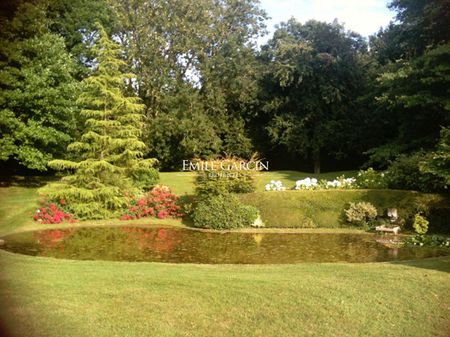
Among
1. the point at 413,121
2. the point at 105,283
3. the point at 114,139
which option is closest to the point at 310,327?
the point at 105,283

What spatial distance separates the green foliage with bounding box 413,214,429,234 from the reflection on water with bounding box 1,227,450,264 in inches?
50.5

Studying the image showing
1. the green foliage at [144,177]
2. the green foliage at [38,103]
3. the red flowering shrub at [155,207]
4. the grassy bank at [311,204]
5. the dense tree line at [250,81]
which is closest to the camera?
the grassy bank at [311,204]

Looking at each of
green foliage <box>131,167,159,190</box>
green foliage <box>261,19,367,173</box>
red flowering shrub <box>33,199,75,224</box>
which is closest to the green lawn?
red flowering shrub <box>33,199,75,224</box>

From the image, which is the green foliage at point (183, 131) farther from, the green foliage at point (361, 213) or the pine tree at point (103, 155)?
the green foliage at point (361, 213)

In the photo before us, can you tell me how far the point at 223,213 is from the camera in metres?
14.4

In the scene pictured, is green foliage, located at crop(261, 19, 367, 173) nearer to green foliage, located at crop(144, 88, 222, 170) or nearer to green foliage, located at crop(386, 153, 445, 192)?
green foliage, located at crop(144, 88, 222, 170)

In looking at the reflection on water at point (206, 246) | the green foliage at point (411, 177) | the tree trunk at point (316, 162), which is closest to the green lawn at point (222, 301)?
the reflection on water at point (206, 246)

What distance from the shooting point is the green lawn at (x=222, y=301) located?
4.52 metres

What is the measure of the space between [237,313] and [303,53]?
2420 cm

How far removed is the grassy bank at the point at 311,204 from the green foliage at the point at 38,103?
358 inches

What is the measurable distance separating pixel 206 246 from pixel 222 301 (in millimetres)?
6019

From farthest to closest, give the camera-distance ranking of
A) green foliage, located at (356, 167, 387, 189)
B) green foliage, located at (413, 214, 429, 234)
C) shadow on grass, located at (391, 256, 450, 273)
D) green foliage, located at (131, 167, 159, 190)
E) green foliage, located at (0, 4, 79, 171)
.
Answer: green foliage, located at (131, 167, 159, 190) → green foliage, located at (0, 4, 79, 171) → green foliage, located at (356, 167, 387, 189) → green foliage, located at (413, 214, 429, 234) → shadow on grass, located at (391, 256, 450, 273)

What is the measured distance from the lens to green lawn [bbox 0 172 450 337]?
178 inches

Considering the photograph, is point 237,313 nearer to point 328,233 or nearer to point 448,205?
point 328,233
